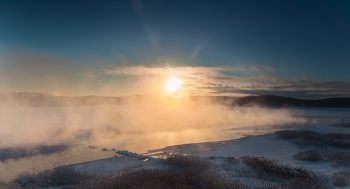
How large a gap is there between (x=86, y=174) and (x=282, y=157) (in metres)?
9.85

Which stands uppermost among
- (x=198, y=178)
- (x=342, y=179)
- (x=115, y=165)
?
(x=198, y=178)

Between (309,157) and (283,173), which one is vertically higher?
(283,173)

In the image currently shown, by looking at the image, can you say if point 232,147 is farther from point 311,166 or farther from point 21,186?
point 21,186

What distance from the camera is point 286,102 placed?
229 feet

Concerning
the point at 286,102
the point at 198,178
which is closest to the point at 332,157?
the point at 198,178

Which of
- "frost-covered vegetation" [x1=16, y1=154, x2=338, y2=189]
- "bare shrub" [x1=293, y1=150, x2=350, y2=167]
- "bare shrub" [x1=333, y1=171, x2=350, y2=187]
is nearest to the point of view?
"bare shrub" [x1=333, y1=171, x2=350, y2=187]

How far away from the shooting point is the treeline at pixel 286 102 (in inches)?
2552

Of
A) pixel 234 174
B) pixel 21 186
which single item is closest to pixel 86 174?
pixel 21 186

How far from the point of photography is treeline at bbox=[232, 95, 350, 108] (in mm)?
64825

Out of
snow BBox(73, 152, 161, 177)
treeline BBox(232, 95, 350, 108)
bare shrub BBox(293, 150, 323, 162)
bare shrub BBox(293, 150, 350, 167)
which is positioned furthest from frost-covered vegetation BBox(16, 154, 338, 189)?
treeline BBox(232, 95, 350, 108)

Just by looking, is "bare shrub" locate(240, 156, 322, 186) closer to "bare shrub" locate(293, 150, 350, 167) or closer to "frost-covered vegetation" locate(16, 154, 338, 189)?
"frost-covered vegetation" locate(16, 154, 338, 189)

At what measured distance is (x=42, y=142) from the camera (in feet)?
46.8

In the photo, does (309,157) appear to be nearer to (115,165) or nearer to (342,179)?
(342,179)

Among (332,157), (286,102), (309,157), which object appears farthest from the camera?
(286,102)
